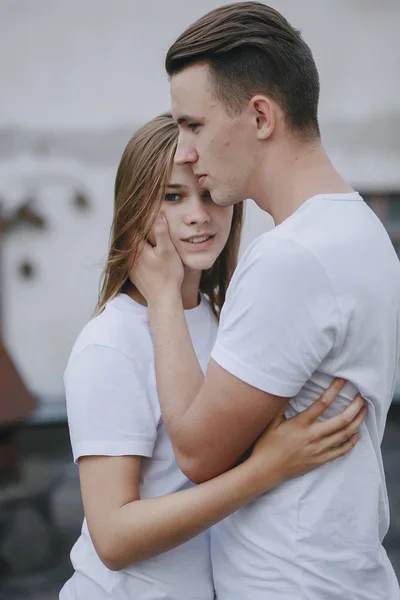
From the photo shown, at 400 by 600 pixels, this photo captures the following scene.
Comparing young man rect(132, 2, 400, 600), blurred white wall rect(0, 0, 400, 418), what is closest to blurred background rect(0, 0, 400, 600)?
blurred white wall rect(0, 0, 400, 418)

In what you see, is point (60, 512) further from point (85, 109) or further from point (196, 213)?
point (196, 213)

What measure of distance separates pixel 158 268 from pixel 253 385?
43cm

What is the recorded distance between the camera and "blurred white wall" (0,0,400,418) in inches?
250

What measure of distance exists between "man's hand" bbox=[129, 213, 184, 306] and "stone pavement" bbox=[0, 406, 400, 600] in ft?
9.37

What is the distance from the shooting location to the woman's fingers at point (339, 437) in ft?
4.93

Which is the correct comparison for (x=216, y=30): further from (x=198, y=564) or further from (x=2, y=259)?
(x=2, y=259)

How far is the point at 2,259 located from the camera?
6480 millimetres

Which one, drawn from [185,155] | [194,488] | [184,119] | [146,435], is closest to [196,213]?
[185,155]

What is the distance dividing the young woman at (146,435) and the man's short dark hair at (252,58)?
285mm

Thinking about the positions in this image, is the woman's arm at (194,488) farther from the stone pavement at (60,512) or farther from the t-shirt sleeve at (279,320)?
the stone pavement at (60,512)

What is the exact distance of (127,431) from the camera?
1635 mm

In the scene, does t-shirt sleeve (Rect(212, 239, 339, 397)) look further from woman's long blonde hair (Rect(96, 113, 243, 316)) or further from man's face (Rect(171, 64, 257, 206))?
woman's long blonde hair (Rect(96, 113, 243, 316))

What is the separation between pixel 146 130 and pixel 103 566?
899 millimetres

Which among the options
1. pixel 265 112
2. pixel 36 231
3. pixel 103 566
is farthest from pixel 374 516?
pixel 36 231
